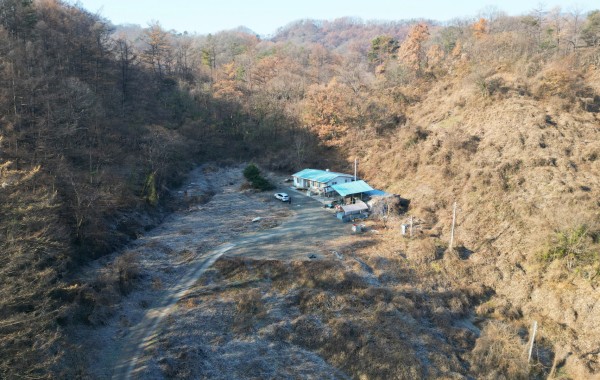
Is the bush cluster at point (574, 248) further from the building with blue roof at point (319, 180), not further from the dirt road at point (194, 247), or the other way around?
the building with blue roof at point (319, 180)

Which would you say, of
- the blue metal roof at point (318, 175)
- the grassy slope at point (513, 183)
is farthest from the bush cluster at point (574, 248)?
the blue metal roof at point (318, 175)

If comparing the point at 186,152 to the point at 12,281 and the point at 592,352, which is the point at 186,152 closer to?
the point at 12,281

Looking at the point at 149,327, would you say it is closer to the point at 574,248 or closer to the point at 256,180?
the point at 256,180

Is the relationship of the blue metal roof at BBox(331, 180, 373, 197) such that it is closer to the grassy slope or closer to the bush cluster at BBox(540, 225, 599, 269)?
the grassy slope

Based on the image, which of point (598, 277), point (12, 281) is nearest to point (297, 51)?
point (598, 277)

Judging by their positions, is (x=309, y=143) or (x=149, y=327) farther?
(x=309, y=143)

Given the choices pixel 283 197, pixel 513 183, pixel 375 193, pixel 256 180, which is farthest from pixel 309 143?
pixel 513 183
